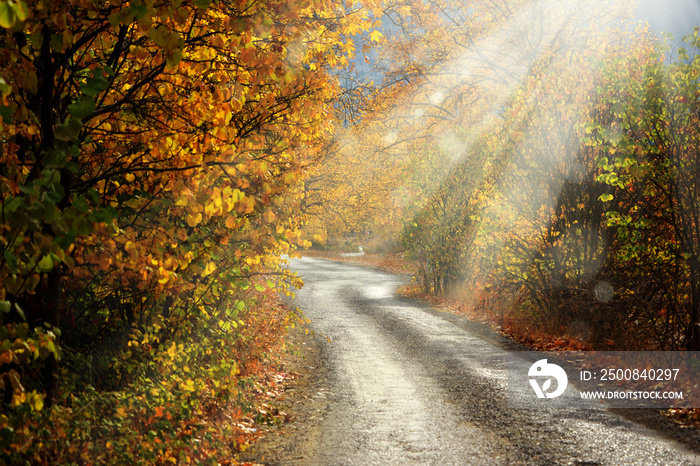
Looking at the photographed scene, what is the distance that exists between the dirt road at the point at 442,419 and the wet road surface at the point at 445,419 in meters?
0.01

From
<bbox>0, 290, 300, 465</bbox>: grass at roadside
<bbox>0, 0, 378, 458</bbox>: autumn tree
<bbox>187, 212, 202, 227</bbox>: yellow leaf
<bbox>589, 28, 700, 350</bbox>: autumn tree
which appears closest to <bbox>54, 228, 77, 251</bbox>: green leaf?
<bbox>0, 0, 378, 458</bbox>: autumn tree

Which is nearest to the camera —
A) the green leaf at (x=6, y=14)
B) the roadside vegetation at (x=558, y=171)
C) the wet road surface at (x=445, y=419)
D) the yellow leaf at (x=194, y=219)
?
the green leaf at (x=6, y=14)

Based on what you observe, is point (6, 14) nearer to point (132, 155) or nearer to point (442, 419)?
point (132, 155)

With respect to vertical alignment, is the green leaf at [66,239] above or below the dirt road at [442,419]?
above

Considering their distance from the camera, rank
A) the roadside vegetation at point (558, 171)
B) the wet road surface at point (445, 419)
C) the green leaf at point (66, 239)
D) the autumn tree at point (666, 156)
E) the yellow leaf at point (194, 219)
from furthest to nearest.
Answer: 1. the roadside vegetation at point (558, 171)
2. the autumn tree at point (666, 156)
3. the wet road surface at point (445, 419)
4. the yellow leaf at point (194, 219)
5. the green leaf at point (66, 239)

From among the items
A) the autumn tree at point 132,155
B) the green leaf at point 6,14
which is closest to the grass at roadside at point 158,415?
the autumn tree at point 132,155

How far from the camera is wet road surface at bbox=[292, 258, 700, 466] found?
6.04 meters

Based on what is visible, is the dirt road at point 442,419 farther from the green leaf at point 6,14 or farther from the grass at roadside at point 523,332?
the green leaf at point 6,14

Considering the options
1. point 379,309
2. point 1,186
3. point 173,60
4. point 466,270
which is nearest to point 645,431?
point 173,60

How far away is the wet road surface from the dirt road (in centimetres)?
1

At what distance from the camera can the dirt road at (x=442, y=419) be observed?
6.05m

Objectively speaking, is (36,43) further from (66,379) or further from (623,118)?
(623,118)

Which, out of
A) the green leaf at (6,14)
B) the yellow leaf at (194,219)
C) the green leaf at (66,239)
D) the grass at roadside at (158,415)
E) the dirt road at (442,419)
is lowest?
the dirt road at (442,419)

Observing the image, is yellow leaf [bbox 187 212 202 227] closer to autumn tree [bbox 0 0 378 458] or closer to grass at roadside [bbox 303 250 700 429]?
autumn tree [bbox 0 0 378 458]
